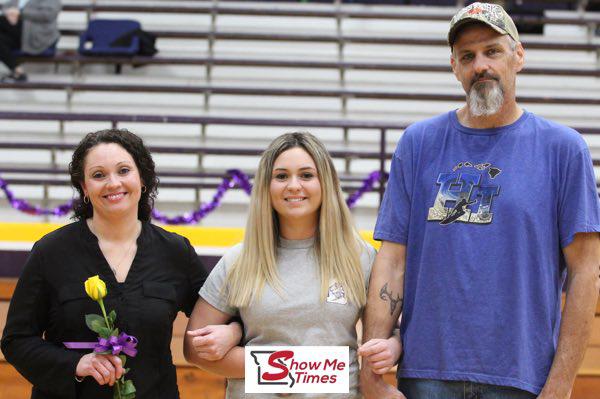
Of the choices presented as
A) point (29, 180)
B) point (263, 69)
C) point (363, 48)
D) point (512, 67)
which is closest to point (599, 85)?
point (363, 48)

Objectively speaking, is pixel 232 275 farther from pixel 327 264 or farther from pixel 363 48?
pixel 363 48

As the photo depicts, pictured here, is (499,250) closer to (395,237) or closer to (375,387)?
(395,237)

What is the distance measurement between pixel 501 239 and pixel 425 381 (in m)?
0.35

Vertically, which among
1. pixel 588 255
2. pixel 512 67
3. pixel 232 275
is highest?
pixel 512 67

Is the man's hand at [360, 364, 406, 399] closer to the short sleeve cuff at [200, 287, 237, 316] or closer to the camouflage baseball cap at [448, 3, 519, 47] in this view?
the short sleeve cuff at [200, 287, 237, 316]

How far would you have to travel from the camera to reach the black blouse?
6.31 feet

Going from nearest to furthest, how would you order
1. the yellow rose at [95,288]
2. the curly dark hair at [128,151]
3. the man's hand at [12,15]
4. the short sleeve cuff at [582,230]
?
the short sleeve cuff at [582,230]
the yellow rose at [95,288]
the curly dark hair at [128,151]
the man's hand at [12,15]

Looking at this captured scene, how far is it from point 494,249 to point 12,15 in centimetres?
669

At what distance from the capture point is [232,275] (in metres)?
2.03

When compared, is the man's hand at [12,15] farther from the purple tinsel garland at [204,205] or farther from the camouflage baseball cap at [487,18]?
the camouflage baseball cap at [487,18]

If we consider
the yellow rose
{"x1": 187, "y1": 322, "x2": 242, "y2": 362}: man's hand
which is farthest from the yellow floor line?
the yellow rose

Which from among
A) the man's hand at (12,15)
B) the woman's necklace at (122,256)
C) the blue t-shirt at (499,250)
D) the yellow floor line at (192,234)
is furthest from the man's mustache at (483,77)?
the man's hand at (12,15)

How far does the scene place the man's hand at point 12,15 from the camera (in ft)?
24.5

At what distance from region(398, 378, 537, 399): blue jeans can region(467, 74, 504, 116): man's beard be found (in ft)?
1.94
